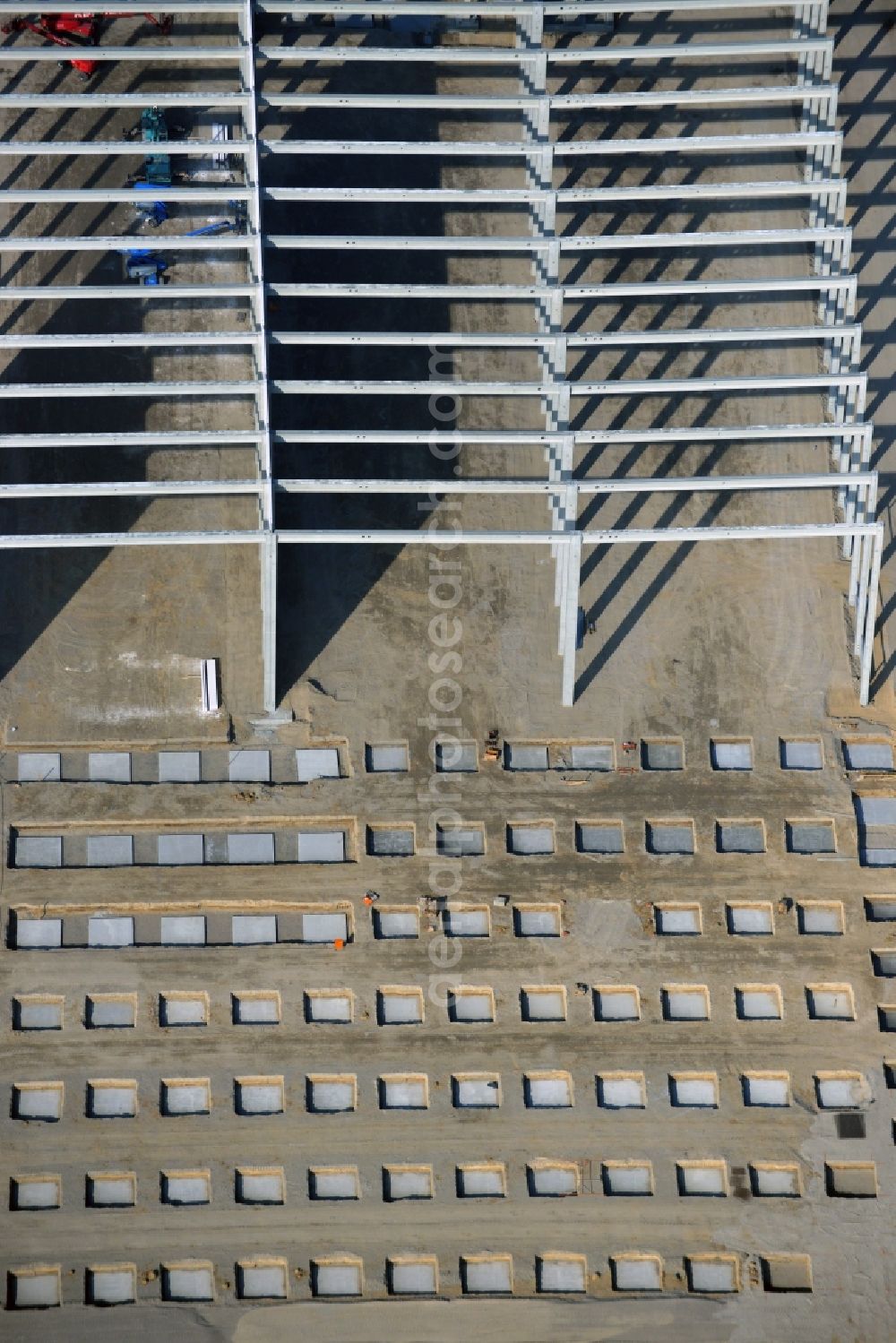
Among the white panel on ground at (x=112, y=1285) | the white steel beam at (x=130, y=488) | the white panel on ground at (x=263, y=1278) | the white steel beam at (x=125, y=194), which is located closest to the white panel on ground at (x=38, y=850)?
the white steel beam at (x=130, y=488)

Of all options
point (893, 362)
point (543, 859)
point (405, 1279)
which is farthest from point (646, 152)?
point (405, 1279)

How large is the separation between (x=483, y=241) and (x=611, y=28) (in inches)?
376

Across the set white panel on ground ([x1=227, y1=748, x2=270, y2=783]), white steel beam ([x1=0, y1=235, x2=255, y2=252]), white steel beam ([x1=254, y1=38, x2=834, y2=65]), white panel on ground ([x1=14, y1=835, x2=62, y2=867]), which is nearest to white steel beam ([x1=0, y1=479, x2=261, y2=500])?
white steel beam ([x1=0, y1=235, x2=255, y2=252])

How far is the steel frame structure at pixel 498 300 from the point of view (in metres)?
29.3

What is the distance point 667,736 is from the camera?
3150 centimetres

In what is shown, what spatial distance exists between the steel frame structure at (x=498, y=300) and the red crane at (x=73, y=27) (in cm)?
117

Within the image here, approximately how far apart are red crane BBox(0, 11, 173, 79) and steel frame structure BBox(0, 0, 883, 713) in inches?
46.0

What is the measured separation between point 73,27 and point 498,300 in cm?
1433

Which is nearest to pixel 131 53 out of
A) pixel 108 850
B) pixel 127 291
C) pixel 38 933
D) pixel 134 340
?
pixel 127 291

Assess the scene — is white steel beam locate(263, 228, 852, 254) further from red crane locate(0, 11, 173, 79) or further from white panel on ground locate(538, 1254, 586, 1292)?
white panel on ground locate(538, 1254, 586, 1292)

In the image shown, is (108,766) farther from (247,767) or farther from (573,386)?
(573,386)

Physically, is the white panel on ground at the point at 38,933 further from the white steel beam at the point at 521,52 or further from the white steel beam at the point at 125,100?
the white steel beam at the point at 521,52

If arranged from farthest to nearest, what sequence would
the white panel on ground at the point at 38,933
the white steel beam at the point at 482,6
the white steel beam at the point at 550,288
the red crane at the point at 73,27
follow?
the red crane at the point at 73,27, the white steel beam at the point at 482,6, the white panel on ground at the point at 38,933, the white steel beam at the point at 550,288

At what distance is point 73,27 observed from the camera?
3297 centimetres
